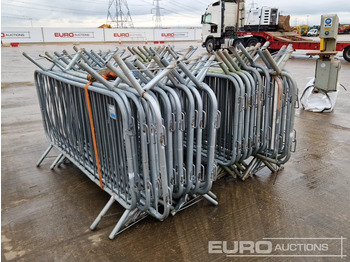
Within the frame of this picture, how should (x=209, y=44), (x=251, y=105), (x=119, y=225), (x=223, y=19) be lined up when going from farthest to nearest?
(x=209, y=44)
(x=223, y=19)
(x=251, y=105)
(x=119, y=225)

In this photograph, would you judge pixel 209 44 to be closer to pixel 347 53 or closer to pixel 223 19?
pixel 223 19

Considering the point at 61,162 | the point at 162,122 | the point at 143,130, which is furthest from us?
the point at 61,162

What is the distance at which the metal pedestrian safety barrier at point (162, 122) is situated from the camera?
2625 millimetres

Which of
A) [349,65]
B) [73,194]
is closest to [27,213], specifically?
[73,194]

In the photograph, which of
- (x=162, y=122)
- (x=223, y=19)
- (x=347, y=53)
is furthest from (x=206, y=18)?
(x=162, y=122)

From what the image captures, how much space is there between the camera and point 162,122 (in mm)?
2730

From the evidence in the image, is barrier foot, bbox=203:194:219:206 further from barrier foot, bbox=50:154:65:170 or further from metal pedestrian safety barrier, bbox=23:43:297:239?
barrier foot, bbox=50:154:65:170

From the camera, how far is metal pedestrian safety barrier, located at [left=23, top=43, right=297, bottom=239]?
2625mm

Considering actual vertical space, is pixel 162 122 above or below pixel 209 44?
below

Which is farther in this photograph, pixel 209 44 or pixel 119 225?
pixel 209 44

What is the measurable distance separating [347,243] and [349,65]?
1440 centimetres

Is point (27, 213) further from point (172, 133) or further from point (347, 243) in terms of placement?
point (347, 243)

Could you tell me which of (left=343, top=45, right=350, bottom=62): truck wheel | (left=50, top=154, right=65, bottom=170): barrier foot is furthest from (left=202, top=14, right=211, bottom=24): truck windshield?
(left=50, top=154, right=65, bottom=170): barrier foot

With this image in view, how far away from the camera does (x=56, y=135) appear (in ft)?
14.5
